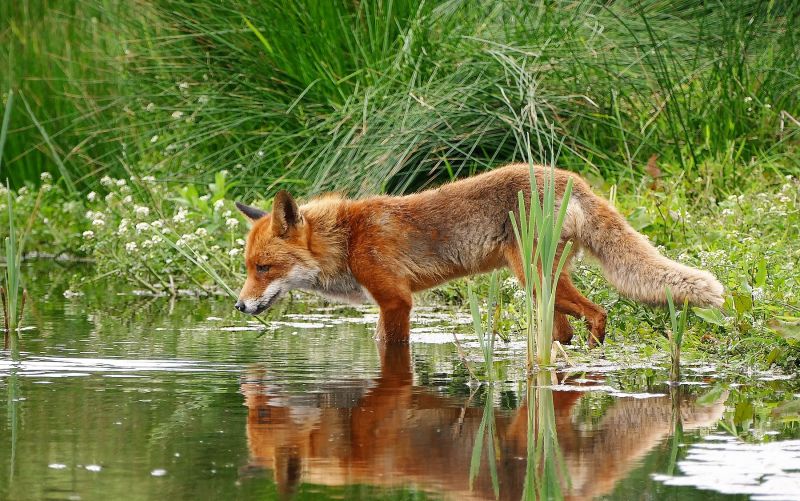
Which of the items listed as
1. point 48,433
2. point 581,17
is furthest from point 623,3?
point 48,433

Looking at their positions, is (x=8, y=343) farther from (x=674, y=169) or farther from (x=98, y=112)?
(x=98, y=112)

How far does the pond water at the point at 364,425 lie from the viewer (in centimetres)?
420

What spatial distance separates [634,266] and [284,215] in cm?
227

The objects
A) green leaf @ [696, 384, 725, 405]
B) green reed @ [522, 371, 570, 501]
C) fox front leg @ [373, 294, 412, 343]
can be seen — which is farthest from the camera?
fox front leg @ [373, 294, 412, 343]

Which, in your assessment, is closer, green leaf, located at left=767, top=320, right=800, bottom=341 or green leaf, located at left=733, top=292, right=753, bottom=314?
green leaf, located at left=767, top=320, right=800, bottom=341

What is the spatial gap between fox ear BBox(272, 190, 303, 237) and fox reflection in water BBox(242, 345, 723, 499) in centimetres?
210

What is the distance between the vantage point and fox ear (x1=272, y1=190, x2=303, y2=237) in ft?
26.8

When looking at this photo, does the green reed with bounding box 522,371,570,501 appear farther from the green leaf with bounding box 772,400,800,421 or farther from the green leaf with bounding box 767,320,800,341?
the green leaf with bounding box 767,320,800,341

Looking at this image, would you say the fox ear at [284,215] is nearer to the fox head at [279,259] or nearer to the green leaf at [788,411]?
the fox head at [279,259]

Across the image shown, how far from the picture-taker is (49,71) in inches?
610

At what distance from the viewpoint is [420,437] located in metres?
4.95

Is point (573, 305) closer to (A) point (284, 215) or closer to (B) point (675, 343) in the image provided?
(B) point (675, 343)

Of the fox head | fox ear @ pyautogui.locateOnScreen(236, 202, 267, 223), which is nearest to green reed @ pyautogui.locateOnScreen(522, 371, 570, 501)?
the fox head

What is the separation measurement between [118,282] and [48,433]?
7589 mm
